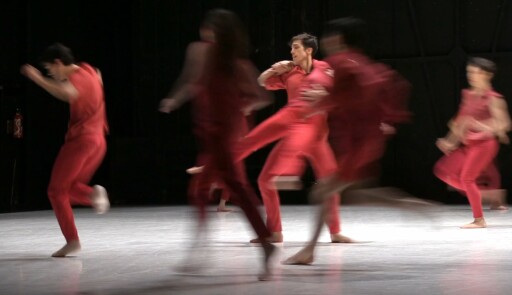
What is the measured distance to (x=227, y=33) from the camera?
448cm

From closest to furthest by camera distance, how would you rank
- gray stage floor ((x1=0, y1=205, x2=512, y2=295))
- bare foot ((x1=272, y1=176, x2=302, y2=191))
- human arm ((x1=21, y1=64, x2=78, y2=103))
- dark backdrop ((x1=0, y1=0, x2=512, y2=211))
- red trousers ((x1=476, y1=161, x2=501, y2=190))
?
gray stage floor ((x1=0, y1=205, x2=512, y2=295)) < human arm ((x1=21, y1=64, x2=78, y2=103)) < bare foot ((x1=272, y1=176, x2=302, y2=191)) < red trousers ((x1=476, y1=161, x2=501, y2=190)) < dark backdrop ((x1=0, y1=0, x2=512, y2=211))

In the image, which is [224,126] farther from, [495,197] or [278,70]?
[495,197]

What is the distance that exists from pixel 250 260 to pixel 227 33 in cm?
155

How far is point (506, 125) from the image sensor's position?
7.65 meters

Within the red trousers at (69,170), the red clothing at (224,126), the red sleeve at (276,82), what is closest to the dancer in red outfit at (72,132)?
the red trousers at (69,170)

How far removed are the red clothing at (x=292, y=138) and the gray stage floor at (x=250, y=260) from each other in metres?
0.52

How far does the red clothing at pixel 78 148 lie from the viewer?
18.1 ft

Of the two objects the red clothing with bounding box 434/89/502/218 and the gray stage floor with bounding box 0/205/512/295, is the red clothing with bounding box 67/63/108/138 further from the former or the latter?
the red clothing with bounding box 434/89/502/218

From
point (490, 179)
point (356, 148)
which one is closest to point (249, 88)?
point (356, 148)

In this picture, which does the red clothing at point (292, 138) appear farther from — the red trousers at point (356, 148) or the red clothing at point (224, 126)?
the red clothing at point (224, 126)

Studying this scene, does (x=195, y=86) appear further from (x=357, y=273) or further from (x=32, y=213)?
(x=32, y=213)

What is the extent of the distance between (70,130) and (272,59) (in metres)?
6.61

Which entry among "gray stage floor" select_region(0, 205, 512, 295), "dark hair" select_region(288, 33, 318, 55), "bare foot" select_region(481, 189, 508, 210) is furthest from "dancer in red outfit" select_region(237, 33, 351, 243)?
"bare foot" select_region(481, 189, 508, 210)

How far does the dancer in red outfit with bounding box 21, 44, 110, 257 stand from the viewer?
552cm
